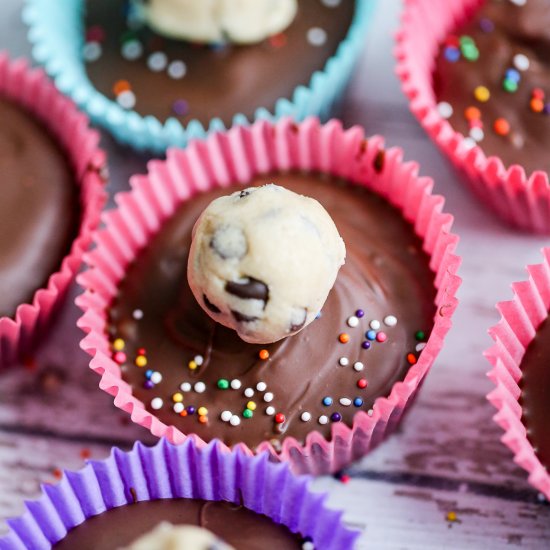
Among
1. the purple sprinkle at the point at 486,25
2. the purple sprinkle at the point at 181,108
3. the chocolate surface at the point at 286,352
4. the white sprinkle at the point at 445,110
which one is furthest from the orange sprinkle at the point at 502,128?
the purple sprinkle at the point at 181,108

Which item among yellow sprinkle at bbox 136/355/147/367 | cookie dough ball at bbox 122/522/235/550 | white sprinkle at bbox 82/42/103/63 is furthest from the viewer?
white sprinkle at bbox 82/42/103/63

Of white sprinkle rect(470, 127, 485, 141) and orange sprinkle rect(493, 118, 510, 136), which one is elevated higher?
orange sprinkle rect(493, 118, 510, 136)

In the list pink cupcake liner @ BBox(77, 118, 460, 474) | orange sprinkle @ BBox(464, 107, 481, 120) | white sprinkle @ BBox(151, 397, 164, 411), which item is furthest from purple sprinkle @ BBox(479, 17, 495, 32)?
white sprinkle @ BBox(151, 397, 164, 411)

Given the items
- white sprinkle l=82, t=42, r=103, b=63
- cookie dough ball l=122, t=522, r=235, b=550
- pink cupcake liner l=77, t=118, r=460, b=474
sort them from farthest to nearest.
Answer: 1. white sprinkle l=82, t=42, r=103, b=63
2. pink cupcake liner l=77, t=118, r=460, b=474
3. cookie dough ball l=122, t=522, r=235, b=550

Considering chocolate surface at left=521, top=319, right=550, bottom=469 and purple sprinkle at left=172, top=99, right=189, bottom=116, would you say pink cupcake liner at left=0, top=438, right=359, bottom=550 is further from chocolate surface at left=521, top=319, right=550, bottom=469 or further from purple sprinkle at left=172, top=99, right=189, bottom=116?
purple sprinkle at left=172, top=99, right=189, bottom=116

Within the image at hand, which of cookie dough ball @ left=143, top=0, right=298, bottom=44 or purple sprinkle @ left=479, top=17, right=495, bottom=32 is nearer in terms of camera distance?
cookie dough ball @ left=143, top=0, right=298, bottom=44

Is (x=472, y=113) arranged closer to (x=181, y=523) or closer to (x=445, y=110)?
(x=445, y=110)

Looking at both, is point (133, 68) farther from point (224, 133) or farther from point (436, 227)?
point (436, 227)

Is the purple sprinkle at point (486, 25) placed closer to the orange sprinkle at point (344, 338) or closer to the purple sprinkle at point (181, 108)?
the purple sprinkle at point (181, 108)
